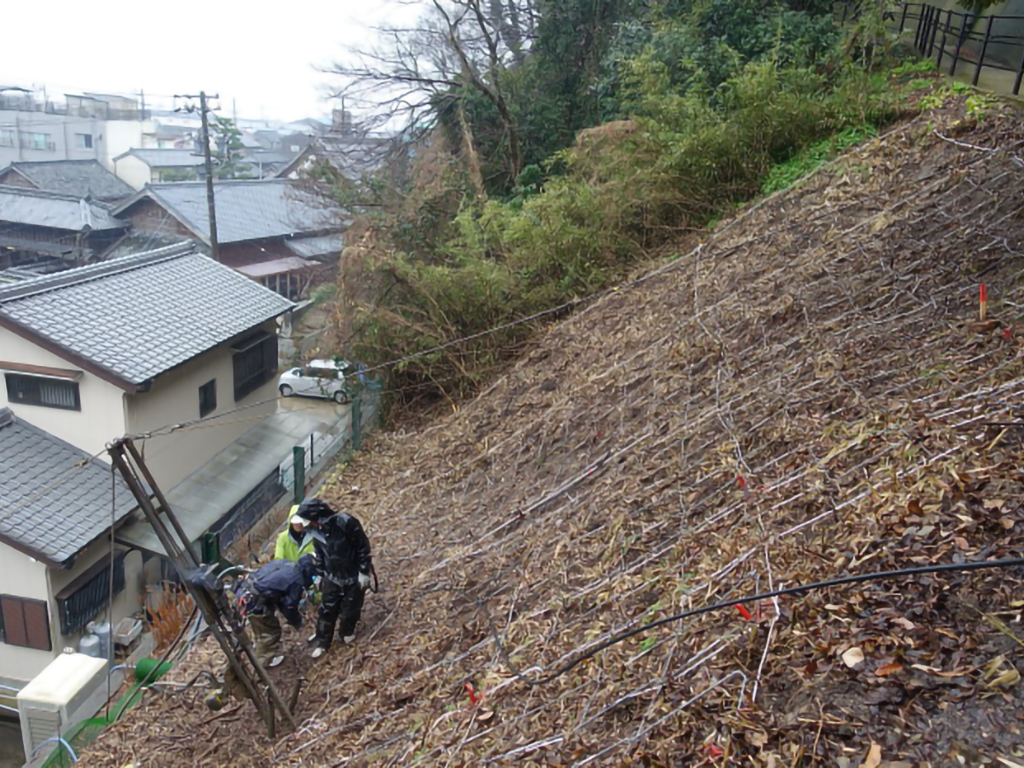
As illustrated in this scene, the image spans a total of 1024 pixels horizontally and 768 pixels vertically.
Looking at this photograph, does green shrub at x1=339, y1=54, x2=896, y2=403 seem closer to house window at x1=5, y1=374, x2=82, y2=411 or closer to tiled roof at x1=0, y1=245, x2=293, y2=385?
tiled roof at x1=0, y1=245, x2=293, y2=385

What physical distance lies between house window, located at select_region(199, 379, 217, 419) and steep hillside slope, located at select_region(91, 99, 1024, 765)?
15.8 feet

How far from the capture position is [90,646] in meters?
9.88

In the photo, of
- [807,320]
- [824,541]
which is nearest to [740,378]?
[807,320]

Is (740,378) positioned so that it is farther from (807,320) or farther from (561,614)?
(561,614)

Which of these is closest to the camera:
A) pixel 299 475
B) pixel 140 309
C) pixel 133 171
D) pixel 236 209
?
pixel 299 475

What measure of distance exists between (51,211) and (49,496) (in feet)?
63.8

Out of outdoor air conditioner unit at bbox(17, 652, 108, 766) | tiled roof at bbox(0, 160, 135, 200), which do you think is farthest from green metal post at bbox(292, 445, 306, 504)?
tiled roof at bbox(0, 160, 135, 200)

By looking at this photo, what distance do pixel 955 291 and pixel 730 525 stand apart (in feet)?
10.1

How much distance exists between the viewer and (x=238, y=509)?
40.4 feet

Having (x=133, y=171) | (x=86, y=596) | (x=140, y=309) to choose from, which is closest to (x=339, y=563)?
(x=86, y=596)

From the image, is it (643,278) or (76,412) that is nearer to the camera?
(643,278)

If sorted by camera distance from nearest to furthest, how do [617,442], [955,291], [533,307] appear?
[955,291] → [617,442] → [533,307]

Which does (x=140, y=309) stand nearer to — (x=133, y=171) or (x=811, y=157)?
(x=811, y=157)

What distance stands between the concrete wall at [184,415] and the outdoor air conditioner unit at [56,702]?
4.10m
